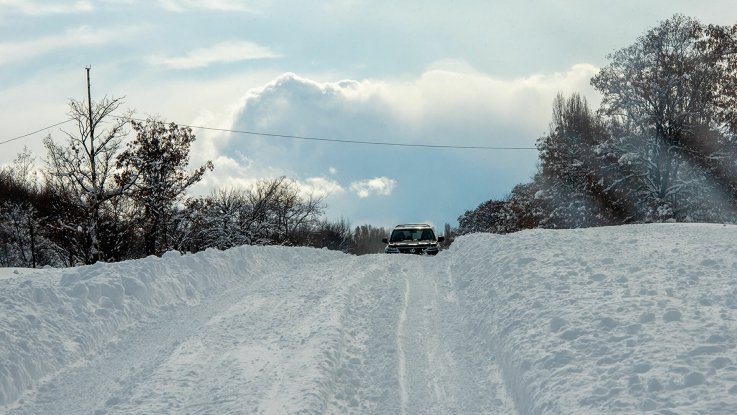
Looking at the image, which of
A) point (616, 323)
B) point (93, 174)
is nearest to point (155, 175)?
point (93, 174)

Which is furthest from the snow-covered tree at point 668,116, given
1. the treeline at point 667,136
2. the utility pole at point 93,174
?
the utility pole at point 93,174

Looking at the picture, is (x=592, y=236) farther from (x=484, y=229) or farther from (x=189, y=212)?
(x=484, y=229)

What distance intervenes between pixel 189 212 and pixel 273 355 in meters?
25.2

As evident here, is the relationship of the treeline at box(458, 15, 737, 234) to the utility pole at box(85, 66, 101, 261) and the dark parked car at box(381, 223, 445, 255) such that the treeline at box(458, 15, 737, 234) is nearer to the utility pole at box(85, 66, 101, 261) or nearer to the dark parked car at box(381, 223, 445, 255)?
the dark parked car at box(381, 223, 445, 255)

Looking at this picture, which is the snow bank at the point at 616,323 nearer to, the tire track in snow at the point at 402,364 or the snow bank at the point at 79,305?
the tire track in snow at the point at 402,364

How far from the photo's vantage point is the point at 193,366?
18.4 ft

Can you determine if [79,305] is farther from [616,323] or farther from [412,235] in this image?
[412,235]

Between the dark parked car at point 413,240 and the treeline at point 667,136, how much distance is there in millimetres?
14422

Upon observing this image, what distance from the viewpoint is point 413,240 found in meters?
16.6

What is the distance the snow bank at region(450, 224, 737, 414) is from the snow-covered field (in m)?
0.02

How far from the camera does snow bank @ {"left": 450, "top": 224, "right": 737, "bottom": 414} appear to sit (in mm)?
4223

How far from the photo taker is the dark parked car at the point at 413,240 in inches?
628

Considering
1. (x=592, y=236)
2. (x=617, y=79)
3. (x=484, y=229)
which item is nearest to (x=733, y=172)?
(x=617, y=79)

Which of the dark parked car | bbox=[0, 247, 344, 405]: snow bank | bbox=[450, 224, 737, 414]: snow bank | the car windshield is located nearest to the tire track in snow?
bbox=[450, 224, 737, 414]: snow bank
